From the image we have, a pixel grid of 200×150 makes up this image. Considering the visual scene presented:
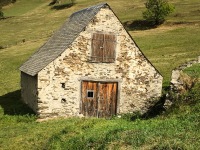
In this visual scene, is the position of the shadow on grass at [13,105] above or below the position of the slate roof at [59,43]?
below

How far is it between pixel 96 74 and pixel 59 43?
3.41 meters

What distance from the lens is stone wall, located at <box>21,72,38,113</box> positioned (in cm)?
2102

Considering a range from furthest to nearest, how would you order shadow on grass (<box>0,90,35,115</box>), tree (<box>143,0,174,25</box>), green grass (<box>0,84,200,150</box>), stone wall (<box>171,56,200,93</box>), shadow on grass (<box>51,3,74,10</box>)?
1. shadow on grass (<box>51,3,74,10</box>)
2. tree (<box>143,0,174,25</box>)
3. shadow on grass (<box>0,90,35,115</box>)
4. stone wall (<box>171,56,200,93</box>)
5. green grass (<box>0,84,200,150</box>)

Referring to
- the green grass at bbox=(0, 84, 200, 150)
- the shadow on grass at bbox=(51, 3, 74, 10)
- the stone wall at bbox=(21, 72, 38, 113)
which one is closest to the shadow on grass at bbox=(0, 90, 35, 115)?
the stone wall at bbox=(21, 72, 38, 113)

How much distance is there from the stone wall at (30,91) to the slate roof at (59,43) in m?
0.57

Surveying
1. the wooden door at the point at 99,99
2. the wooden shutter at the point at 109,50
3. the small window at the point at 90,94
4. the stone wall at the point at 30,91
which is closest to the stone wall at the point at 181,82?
the wooden shutter at the point at 109,50

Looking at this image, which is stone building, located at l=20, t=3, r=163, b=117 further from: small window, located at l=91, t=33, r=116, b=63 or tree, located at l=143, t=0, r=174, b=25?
tree, located at l=143, t=0, r=174, b=25

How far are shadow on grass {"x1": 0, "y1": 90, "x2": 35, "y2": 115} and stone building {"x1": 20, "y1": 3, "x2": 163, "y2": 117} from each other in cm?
68

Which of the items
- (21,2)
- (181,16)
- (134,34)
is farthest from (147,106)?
(21,2)

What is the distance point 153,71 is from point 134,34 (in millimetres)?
29839

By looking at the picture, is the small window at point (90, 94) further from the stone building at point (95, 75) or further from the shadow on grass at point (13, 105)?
the shadow on grass at point (13, 105)

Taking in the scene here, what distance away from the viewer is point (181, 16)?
5688 centimetres

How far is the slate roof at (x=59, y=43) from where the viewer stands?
2056 centimetres

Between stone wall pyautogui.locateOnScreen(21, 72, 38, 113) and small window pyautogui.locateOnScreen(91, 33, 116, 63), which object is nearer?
small window pyautogui.locateOnScreen(91, 33, 116, 63)
